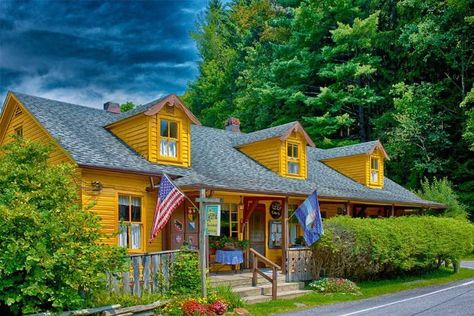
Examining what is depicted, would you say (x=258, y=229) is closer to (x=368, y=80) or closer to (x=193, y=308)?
(x=193, y=308)

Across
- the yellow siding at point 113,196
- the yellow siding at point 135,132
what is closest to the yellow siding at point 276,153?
the yellow siding at point 135,132

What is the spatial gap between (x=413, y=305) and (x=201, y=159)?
387 inches

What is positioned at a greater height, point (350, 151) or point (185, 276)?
point (350, 151)

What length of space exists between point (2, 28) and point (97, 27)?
3419 mm

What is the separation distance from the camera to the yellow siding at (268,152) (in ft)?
73.0

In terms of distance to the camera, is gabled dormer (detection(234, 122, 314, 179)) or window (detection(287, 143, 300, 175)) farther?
window (detection(287, 143, 300, 175))

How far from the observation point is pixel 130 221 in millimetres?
15852

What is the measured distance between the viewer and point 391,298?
51.0ft

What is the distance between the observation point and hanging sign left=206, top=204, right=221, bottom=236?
1285cm

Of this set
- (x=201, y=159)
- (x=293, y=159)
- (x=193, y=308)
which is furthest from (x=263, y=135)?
(x=193, y=308)

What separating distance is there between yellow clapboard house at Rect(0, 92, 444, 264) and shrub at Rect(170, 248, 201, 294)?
2140 mm

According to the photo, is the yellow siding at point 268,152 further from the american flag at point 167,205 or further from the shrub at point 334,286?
the american flag at point 167,205

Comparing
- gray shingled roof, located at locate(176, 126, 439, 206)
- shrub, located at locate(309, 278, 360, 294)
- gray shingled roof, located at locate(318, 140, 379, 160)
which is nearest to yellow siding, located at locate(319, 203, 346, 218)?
gray shingled roof, located at locate(176, 126, 439, 206)

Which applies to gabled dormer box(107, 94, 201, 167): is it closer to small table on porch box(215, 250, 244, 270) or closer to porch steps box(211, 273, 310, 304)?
Result: small table on porch box(215, 250, 244, 270)
